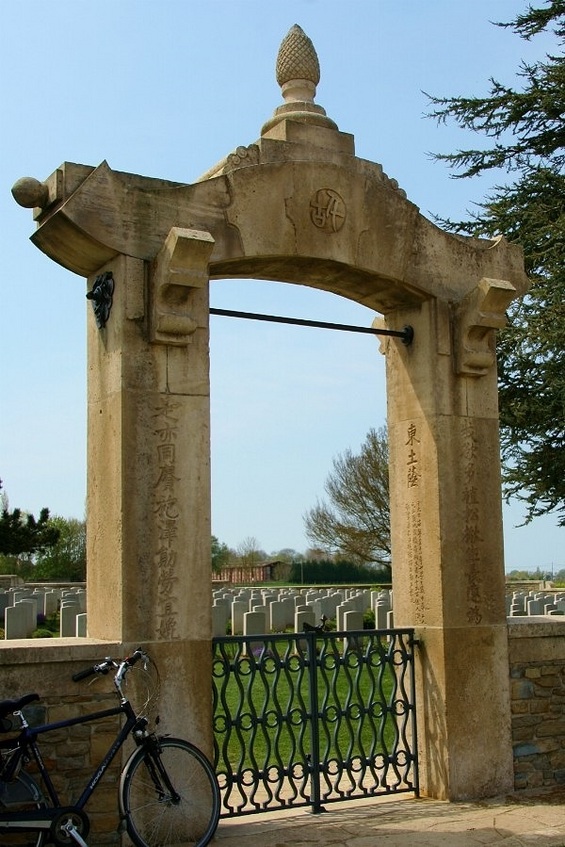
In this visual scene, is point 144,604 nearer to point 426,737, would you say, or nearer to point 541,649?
point 426,737

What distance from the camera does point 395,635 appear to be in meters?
7.19

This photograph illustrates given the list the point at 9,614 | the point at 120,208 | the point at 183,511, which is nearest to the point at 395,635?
the point at 183,511

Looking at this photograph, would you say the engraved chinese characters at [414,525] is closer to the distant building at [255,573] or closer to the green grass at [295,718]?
the green grass at [295,718]

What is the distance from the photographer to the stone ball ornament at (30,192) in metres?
6.01

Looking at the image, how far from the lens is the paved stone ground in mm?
5859

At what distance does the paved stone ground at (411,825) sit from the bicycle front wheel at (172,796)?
0.21m

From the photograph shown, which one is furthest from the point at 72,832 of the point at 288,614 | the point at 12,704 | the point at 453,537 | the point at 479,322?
the point at 288,614

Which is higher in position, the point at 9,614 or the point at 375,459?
the point at 375,459

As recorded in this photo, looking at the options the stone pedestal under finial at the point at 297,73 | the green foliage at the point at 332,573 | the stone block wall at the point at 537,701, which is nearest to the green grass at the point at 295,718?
the stone block wall at the point at 537,701

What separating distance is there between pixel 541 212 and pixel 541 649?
1089cm

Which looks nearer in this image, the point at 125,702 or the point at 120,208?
the point at 125,702

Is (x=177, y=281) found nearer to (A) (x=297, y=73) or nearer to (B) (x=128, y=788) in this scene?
(A) (x=297, y=73)

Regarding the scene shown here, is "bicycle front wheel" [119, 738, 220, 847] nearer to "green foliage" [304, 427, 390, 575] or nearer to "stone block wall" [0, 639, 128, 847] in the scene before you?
"stone block wall" [0, 639, 128, 847]

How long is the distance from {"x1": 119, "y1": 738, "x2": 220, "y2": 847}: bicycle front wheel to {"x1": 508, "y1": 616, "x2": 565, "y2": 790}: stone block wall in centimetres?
255
